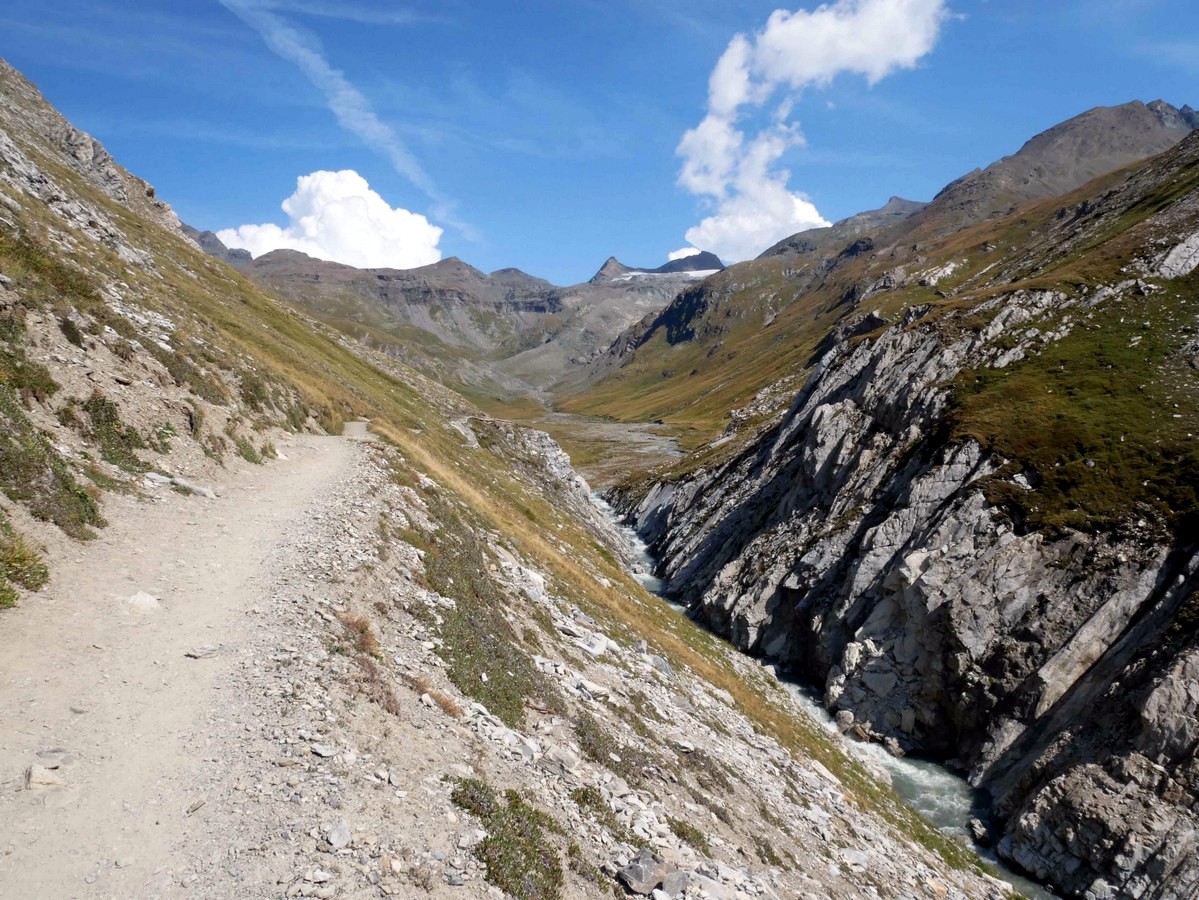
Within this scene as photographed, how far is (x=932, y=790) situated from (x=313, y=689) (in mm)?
33444

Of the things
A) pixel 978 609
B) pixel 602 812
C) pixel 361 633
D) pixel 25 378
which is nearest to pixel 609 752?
pixel 602 812

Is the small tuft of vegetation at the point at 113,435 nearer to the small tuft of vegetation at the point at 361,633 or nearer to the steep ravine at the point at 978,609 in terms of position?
the small tuft of vegetation at the point at 361,633

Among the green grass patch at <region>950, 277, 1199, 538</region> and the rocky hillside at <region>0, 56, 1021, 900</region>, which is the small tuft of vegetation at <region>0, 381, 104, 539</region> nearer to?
the rocky hillside at <region>0, 56, 1021, 900</region>

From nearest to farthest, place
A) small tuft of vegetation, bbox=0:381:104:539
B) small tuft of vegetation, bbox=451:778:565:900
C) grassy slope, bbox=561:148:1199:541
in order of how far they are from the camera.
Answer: small tuft of vegetation, bbox=451:778:565:900 < small tuft of vegetation, bbox=0:381:104:539 < grassy slope, bbox=561:148:1199:541

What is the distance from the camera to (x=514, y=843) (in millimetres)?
10062

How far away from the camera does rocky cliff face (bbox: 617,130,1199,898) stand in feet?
81.6

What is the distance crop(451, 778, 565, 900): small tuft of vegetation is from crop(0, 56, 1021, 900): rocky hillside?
0.05 meters

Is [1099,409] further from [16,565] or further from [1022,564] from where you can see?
[16,565]

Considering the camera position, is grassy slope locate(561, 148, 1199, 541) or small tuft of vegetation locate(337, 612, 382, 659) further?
grassy slope locate(561, 148, 1199, 541)

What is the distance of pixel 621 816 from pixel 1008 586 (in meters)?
31.2

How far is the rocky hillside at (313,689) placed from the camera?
8.35 metres

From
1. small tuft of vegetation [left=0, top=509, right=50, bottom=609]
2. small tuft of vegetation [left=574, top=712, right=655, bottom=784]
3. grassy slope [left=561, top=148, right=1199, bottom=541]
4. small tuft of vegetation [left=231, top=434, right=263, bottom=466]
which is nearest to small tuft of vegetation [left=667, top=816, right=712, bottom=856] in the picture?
small tuft of vegetation [left=574, top=712, right=655, bottom=784]

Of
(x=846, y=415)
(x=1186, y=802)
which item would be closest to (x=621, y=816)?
(x=1186, y=802)

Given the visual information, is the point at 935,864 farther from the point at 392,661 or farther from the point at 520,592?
the point at 392,661
